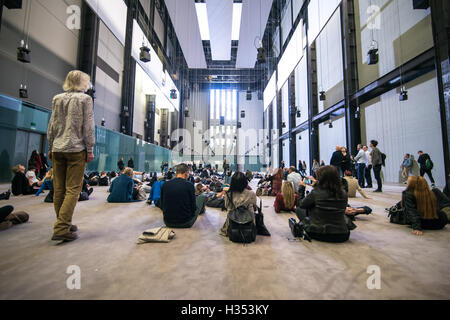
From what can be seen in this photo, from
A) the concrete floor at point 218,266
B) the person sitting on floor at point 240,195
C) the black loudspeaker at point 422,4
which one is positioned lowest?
the concrete floor at point 218,266

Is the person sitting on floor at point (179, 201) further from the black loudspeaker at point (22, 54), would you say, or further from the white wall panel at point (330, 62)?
the white wall panel at point (330, 62)

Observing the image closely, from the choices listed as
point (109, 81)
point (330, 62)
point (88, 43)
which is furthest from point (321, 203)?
point (109, 81)

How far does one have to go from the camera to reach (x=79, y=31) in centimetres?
929

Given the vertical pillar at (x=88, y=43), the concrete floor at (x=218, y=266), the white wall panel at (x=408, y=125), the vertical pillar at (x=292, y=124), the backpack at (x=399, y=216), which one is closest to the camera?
the concrete floor at (x=218, y=266)

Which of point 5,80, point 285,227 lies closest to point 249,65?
point 5,80

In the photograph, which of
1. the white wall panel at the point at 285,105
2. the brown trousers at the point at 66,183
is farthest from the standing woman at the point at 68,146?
the white wall panel at the point at 285,105

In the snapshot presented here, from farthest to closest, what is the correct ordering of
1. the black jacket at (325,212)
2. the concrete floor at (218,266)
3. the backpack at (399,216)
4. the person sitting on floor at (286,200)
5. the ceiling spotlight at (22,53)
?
the ceiling spotlight at (22,53) → the person sitting on floor at (286,200) → the backpack at (399,216) → the black jacket at (325,212) → the concrete floor at (218,266)

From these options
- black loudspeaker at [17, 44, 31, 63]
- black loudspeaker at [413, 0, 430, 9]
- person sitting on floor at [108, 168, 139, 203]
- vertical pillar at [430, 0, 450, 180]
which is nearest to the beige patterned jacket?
person sitting on floor at [108, 168, 139, 203]

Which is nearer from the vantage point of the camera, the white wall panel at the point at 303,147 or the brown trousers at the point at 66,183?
the brown trousers at the point at 66,183

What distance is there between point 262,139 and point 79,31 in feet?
63.8

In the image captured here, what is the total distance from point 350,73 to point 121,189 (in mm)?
10086

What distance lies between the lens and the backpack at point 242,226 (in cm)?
208

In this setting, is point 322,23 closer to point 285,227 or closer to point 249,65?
point 249,65

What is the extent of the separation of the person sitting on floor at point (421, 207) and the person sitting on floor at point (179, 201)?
278cm
